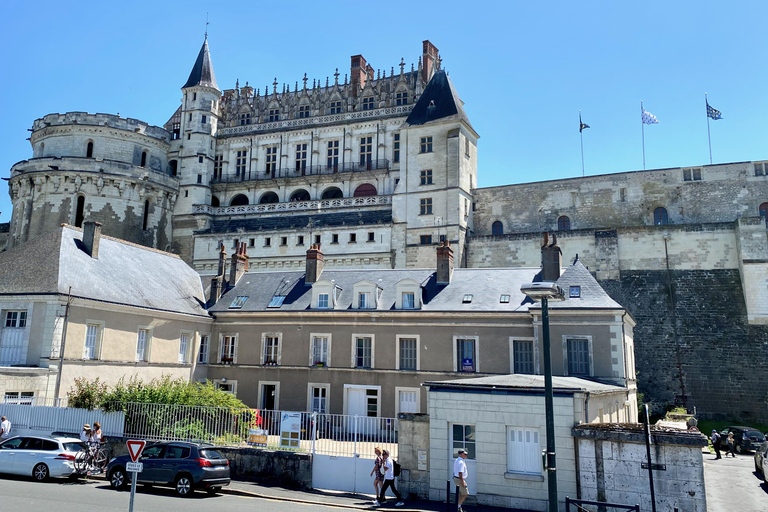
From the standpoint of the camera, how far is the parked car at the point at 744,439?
2352 cm

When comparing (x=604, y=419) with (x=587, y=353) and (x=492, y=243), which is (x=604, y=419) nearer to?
(x=587, y=353)

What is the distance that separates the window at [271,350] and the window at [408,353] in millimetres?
5156

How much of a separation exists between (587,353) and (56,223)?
1454 inches

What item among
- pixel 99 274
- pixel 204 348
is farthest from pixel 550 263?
pixel 99 274

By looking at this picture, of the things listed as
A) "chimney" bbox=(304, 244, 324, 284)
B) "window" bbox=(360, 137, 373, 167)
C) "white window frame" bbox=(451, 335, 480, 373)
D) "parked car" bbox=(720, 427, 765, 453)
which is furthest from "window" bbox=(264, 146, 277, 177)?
"parked car" bbox=(720, 427, 765, 453)

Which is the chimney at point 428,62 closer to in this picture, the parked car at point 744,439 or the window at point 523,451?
the parked car at point 744,439

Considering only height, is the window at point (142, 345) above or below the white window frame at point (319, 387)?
above

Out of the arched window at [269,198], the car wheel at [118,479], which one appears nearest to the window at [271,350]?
the car wheel at [118,479]

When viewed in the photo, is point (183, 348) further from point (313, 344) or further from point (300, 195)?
point (300, 195)

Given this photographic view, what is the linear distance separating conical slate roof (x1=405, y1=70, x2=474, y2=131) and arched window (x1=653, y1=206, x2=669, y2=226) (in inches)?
508

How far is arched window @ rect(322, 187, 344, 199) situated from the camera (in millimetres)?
47281

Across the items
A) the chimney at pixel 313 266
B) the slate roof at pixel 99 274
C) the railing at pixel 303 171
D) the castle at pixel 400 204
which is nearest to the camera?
the slate roof at pixel 99 274

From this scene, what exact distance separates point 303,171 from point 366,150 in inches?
211

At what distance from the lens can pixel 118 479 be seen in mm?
Answer: 13992
